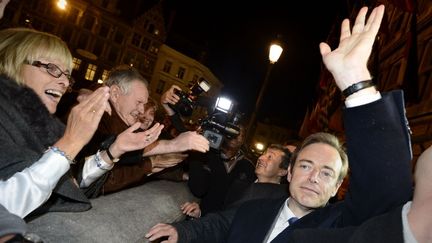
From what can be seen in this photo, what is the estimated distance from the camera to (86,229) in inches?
70.2

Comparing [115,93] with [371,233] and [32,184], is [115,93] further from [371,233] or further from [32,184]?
[371,233]

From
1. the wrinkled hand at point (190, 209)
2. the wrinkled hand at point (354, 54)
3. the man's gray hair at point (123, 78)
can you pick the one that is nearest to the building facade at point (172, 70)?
the wrinkled hand at point (190, 209)

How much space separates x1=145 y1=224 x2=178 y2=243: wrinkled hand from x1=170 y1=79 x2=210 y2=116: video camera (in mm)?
1964

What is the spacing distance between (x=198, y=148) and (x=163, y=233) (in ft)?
3.26

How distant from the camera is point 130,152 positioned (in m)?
3.21

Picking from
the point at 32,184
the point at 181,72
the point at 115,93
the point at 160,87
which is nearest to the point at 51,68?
the point at 32,184

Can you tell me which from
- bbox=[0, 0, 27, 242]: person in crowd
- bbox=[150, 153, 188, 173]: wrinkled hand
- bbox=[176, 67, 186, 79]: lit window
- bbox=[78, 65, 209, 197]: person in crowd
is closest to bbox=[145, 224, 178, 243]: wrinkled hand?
bbox=[78, 65, 209, 197]: person in crowd

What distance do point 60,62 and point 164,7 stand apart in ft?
161

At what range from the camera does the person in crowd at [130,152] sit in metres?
2.77

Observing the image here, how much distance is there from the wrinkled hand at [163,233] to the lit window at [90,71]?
141 ft

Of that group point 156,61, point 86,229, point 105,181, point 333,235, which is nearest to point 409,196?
point 333,235

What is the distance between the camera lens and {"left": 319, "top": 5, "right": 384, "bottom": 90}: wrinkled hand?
162 cm

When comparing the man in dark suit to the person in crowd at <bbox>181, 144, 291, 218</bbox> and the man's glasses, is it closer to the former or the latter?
the man's glasses

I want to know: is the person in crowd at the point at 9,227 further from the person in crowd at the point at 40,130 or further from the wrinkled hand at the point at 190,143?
the wrinkled hand at the point at 190,143
